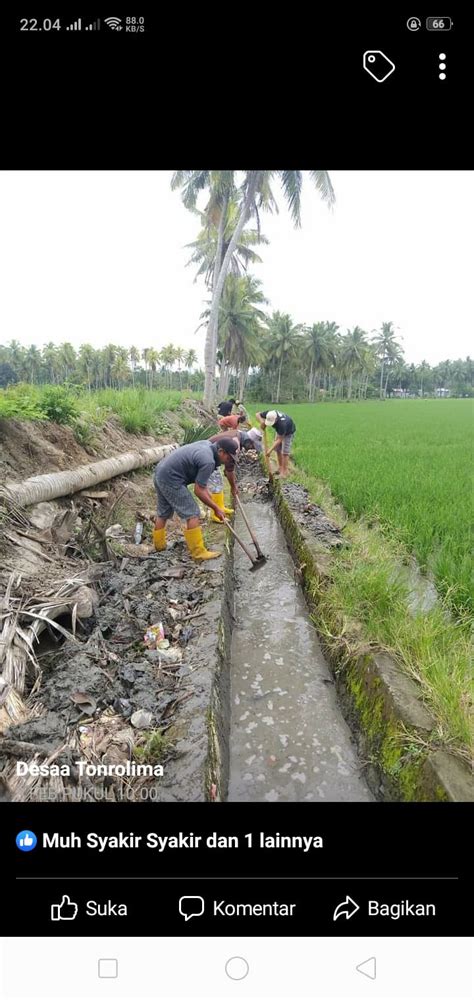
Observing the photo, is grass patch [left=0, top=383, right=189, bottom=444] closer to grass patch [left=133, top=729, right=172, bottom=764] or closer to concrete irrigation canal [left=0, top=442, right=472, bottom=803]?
concrete irrigation canal [left=0, top=442, right=472, bottom=803]

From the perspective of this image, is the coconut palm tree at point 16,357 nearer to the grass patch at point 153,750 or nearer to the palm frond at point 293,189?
the palm frond at point 293,189

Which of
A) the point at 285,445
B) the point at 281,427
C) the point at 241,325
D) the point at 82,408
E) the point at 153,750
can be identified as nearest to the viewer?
the point at 153,750

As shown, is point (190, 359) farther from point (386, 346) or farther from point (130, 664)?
point (130, 664)

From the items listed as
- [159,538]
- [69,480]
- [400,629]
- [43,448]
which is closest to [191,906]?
[400,629]

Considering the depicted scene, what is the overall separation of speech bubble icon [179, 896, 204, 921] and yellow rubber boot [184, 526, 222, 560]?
9.66 ft

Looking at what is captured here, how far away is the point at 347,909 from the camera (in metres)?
0.96

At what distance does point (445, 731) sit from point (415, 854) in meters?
0.89

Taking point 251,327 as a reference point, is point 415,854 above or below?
below

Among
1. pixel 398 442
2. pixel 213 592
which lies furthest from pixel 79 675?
pixel 398 442

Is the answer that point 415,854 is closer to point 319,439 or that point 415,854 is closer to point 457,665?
point 457,665

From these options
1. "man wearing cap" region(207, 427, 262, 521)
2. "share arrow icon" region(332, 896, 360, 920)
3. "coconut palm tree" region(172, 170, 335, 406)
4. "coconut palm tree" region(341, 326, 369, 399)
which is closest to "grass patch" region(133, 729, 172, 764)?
"share arrow icon" region(332, 896, 360, 920)

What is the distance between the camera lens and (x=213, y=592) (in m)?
3.20
